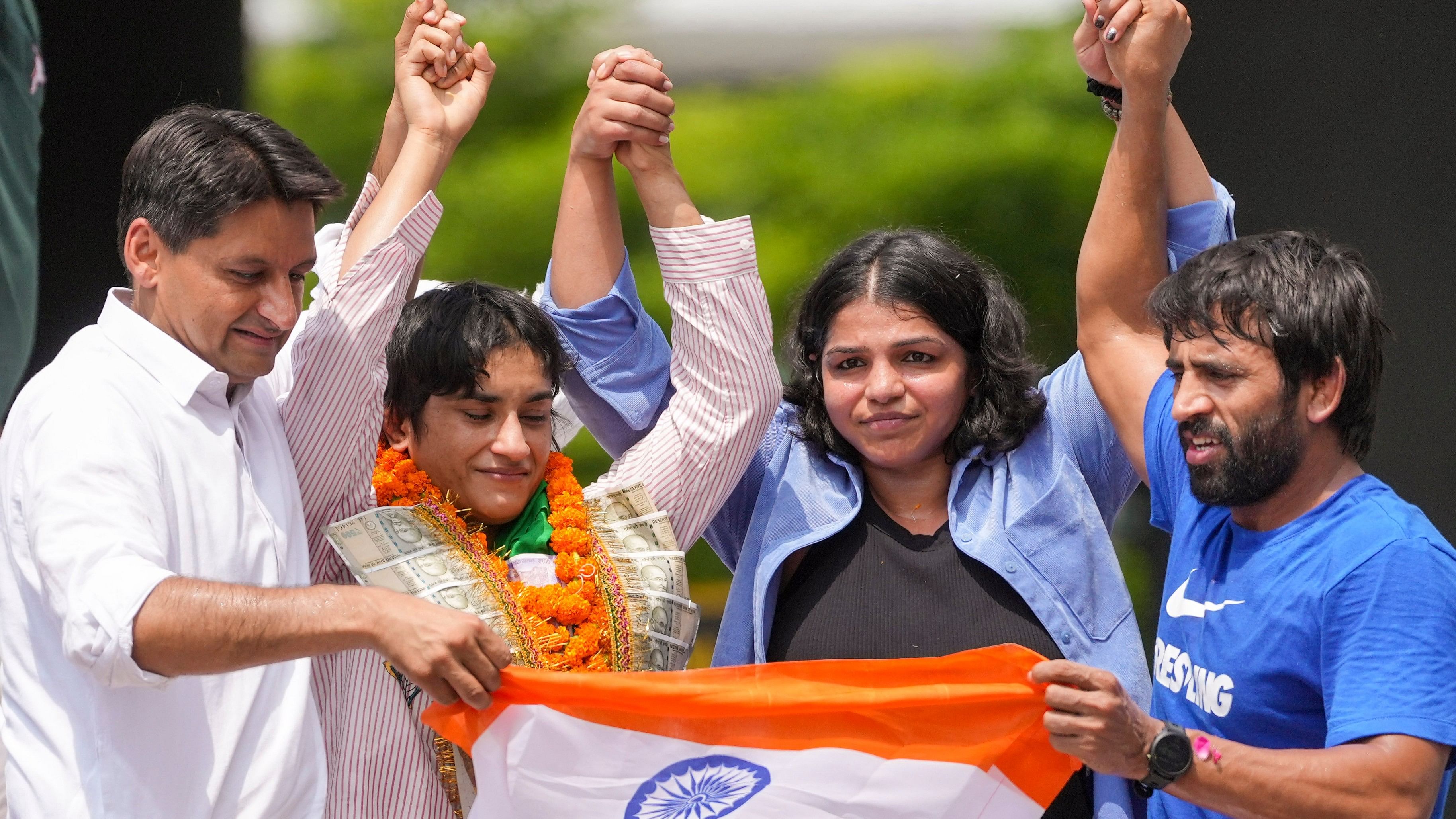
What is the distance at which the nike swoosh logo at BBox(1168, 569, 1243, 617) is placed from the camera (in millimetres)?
2166

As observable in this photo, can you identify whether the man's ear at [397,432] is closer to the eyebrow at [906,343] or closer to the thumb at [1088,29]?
the eyebrow at [906,343]

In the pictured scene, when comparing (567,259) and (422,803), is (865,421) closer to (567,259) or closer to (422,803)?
(567,259)

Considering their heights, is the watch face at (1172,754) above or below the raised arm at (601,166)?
below

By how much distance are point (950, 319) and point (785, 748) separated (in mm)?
918

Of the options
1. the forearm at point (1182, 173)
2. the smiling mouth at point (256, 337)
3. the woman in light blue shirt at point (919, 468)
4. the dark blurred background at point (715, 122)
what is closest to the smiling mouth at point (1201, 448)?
the woman in light blue shirt at point (919, 468)

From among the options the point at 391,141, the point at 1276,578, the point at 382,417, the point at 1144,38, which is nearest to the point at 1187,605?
the point at 1276,578

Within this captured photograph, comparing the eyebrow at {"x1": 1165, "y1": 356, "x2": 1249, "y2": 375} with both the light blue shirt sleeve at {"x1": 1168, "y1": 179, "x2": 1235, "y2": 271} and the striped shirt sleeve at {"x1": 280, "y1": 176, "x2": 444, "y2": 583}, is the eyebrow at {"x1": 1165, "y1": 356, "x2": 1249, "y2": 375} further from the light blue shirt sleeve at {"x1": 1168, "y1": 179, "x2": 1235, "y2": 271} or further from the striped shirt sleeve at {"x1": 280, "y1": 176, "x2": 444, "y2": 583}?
the striped shirt sleeve at {"x1": 280, "y1": 176, "x2": 444, "y2": 583}

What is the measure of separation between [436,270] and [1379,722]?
4390 mm

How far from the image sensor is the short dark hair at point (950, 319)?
263 cm

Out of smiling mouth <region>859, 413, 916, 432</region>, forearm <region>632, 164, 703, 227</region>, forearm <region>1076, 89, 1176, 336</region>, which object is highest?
forearm <region>1076, 89, 1176, 336</region>

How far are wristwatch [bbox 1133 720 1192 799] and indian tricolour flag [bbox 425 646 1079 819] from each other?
22cm

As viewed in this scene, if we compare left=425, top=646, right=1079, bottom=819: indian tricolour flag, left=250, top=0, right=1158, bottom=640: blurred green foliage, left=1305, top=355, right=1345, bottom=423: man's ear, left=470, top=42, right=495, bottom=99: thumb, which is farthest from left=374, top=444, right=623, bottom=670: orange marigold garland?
left=250, top=0, right=1158, bottom=640: blurred green foliage

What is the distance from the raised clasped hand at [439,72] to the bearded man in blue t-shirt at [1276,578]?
4.14 feet

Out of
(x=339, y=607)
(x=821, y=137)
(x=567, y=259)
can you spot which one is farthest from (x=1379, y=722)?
(x=821, y=137)
